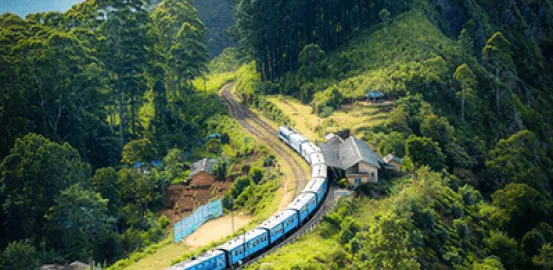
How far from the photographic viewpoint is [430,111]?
3364 inches

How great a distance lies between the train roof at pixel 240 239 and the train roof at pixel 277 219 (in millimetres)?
1024

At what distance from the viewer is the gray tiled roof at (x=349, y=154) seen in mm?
68562

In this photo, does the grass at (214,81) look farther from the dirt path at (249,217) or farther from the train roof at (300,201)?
the train roof at (300,201)

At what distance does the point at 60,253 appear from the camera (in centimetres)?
6531

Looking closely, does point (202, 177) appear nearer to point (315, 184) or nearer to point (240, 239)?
point (315, 184)

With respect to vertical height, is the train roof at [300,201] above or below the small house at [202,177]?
below

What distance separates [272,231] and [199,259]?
8326 millimetres

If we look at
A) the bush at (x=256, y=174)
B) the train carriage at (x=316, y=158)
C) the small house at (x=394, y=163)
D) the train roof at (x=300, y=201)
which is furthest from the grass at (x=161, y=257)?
the small house at (x=394, y=163)

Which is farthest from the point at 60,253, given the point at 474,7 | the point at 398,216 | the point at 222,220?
the point at 474,7

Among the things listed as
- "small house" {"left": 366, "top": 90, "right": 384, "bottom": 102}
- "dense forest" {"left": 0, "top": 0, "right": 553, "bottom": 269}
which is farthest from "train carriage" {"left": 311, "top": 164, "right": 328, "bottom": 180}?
"small house" {"left": 366, "top": 90, "right": 384, "bottom": 102}

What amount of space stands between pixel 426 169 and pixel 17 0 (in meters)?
80.2

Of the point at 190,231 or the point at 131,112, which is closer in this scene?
the point at 190,231

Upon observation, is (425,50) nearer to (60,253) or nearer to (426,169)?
(426,169)

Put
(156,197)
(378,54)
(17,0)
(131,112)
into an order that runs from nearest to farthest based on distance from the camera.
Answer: (156,197) → (131,112) → (378,54) → (17,0)
